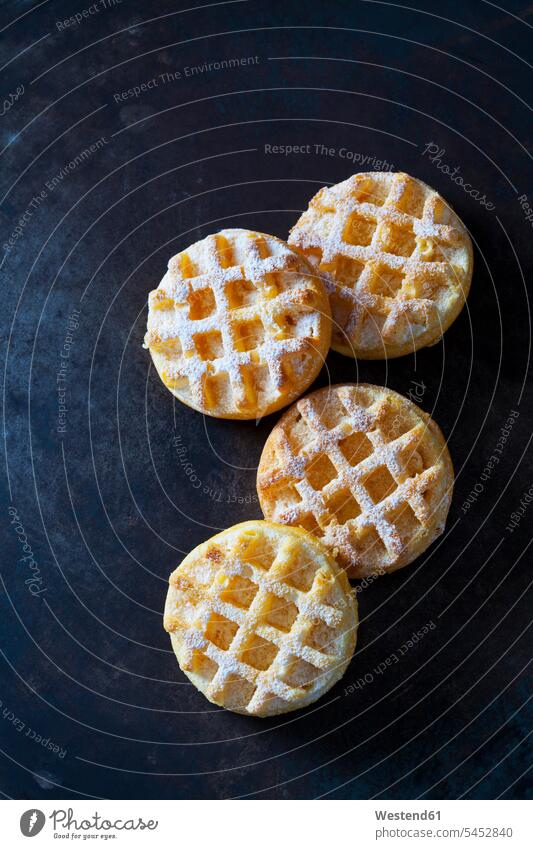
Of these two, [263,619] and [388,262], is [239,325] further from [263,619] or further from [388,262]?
[263,619]

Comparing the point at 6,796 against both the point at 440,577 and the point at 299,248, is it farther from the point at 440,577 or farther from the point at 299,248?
the point at 299,248

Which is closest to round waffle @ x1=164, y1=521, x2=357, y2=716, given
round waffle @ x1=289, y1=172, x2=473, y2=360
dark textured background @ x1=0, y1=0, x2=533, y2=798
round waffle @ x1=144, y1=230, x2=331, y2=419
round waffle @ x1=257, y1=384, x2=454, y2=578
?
round waffle @ x1=257, y1=384, x2=454, y2=578

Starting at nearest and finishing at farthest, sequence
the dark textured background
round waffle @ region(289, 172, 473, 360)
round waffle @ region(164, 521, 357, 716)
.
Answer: round waffle @ region(164, 521, 357, 716) < round waffle @ region(289, 172, 473, 360) < the dark textured background
